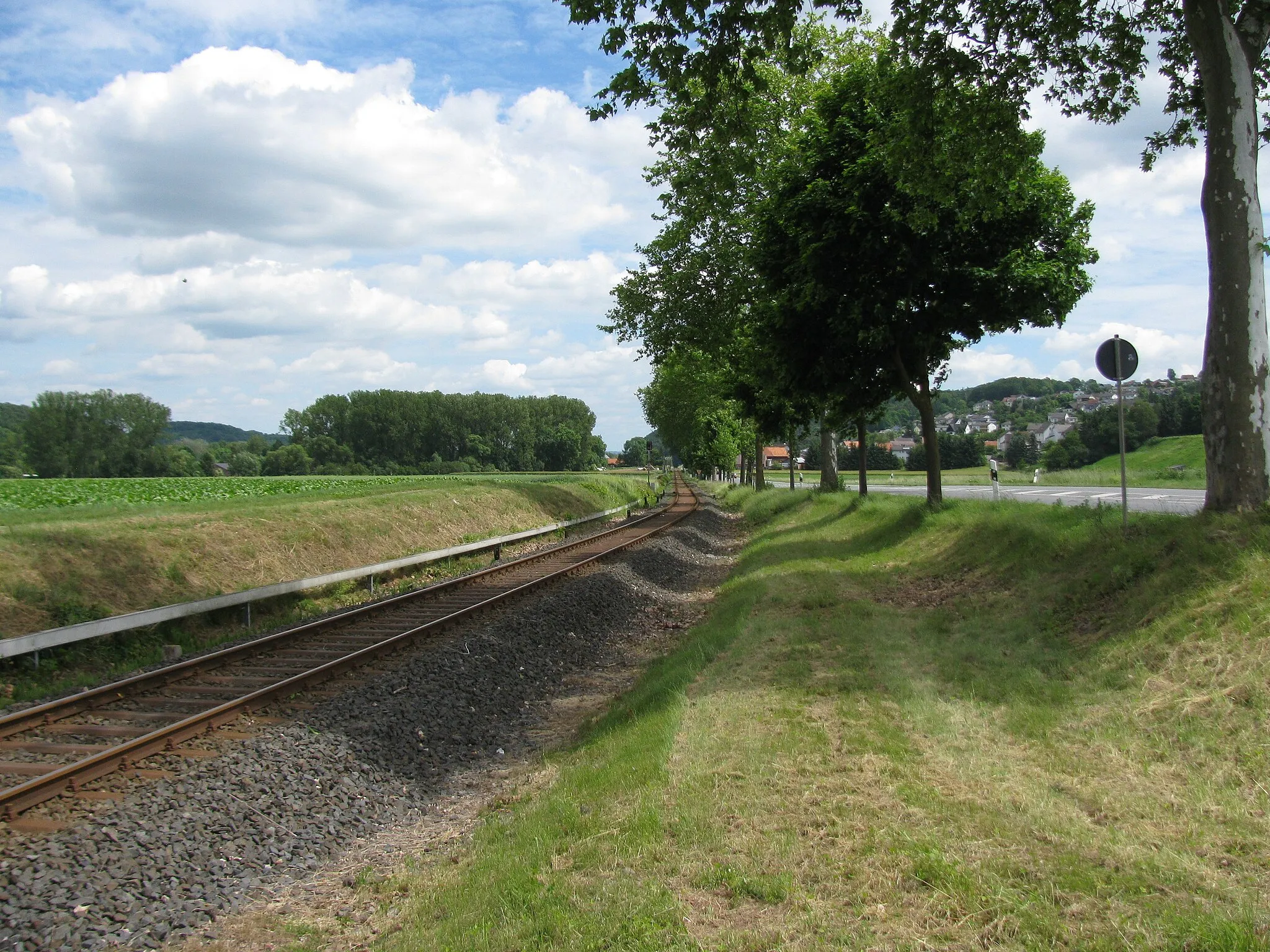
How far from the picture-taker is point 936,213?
52.6ft

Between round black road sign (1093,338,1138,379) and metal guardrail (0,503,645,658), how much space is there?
12422 millimetres

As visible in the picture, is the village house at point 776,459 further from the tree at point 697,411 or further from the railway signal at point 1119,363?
the railway signal at point 1119,363

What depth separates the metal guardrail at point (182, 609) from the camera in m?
9.87

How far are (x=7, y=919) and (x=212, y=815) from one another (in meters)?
1.54

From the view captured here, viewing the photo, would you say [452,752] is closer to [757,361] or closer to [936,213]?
[936,213]

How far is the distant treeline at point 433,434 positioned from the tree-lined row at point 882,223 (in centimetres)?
9461

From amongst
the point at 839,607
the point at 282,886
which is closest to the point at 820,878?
the point at 282,886

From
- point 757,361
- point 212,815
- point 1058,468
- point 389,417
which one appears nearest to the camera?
point 212,815

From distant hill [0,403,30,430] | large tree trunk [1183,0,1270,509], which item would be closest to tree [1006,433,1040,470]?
large tree trunk [1183,0,1270,509]

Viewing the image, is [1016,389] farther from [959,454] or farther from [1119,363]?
[1119,363]

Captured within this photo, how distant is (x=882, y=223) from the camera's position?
55.3 ft

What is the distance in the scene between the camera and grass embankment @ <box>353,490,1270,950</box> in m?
3.77

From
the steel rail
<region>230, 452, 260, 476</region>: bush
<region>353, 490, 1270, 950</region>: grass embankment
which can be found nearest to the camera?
<region>353, 490, 1270, 950</region>: grass embankment

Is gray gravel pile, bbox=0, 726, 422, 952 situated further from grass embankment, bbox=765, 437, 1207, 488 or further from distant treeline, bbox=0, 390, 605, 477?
distant treeline, bbox=0, 390, 605, 477
